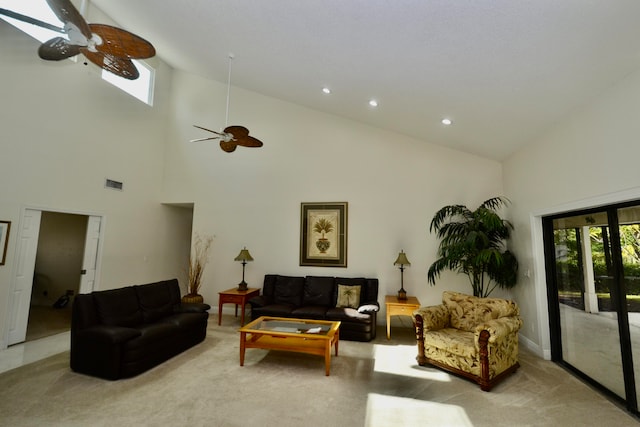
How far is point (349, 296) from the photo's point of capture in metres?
4.86

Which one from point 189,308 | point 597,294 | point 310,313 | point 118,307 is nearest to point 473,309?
point 597,294

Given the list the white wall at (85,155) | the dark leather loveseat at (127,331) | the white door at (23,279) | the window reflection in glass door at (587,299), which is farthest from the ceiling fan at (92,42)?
the window reflection in glass door at (587,299)

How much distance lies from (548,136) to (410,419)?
11.9 feet

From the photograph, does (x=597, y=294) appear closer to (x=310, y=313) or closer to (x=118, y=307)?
(x=310, y=313)

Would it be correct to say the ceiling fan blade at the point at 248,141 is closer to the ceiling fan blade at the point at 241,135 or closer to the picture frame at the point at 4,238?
the ceiling fan blade at the point at 241,135

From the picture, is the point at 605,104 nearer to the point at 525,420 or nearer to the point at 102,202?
the point at 525,420

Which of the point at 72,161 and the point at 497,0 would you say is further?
the point at 72,161

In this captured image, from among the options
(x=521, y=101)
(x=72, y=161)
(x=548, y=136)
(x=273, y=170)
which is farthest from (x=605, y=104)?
(x=72, y=161)

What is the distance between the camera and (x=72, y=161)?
15.5 ft

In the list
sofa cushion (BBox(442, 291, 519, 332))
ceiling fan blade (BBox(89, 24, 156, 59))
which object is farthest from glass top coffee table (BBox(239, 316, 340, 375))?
ceiling fan blade (BBox(89, 24, 156, 59))

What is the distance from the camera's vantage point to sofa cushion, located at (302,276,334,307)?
5.04 m

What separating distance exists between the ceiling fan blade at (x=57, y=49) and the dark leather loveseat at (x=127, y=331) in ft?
7.92

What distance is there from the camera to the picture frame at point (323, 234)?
546 centimetres

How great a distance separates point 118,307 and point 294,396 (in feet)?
7.87
